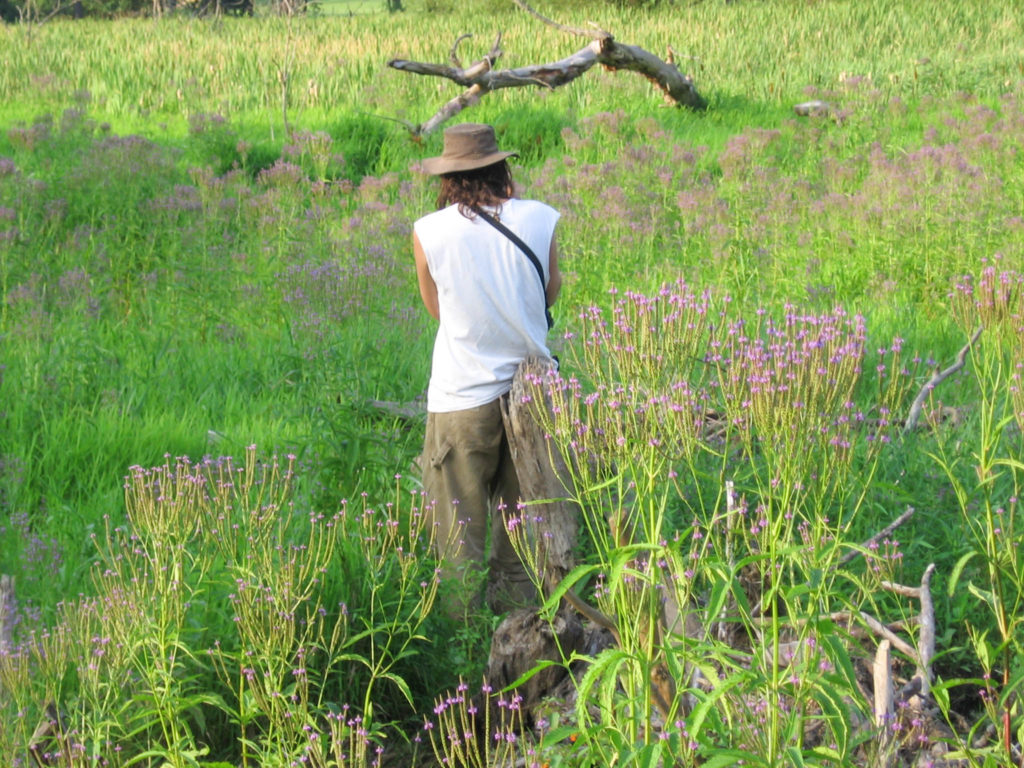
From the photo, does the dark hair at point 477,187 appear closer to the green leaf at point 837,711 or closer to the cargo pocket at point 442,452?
the cargo pocket at point 442,452

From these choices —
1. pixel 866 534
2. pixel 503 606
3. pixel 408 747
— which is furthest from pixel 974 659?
pixel 408 747

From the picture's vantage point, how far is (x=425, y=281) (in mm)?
4410

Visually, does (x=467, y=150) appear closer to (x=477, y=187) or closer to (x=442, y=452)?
(x=477, y=187)

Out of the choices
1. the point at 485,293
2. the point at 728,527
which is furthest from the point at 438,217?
the point at 728,527

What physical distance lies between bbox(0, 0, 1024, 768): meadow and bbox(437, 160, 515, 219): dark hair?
69 cm

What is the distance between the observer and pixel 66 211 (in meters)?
9.43

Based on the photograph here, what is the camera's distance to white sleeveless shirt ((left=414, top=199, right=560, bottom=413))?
4.22 metres

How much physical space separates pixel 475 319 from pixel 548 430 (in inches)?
53.9

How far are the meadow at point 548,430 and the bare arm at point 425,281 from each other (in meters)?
0.58

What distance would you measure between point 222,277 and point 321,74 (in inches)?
356

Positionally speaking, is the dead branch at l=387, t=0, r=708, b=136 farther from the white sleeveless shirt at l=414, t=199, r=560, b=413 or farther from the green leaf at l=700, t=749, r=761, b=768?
the green leaf at l=700, t=749, r=761, b=768

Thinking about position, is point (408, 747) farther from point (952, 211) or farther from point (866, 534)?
point (952, 211)

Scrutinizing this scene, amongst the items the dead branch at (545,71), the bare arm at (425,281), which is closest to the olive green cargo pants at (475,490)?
the bare arm at (425,281)

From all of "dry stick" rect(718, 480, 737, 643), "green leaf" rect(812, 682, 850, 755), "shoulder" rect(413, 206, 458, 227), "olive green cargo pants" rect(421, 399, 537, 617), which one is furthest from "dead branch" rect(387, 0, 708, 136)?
"green leaf" rect(812, 682, 850, 755)
